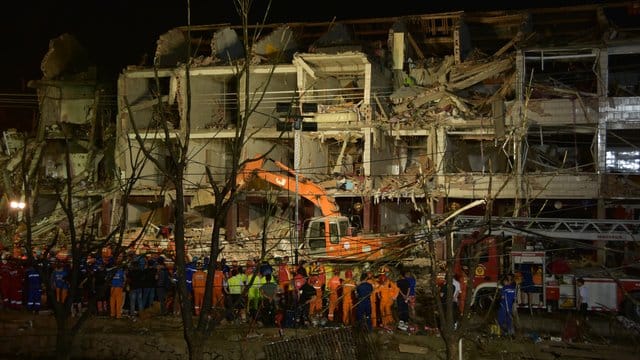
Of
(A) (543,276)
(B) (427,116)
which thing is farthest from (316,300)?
(B) (427,116)

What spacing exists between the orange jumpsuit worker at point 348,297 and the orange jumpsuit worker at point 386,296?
2.63ft

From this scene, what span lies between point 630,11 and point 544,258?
20282 millimetres

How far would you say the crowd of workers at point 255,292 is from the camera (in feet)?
56.9

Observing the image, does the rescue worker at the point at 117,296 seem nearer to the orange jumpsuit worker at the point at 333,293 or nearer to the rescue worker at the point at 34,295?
the rescue worker at the point at 34,295

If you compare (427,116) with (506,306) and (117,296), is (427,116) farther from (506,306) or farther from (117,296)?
(117,296)

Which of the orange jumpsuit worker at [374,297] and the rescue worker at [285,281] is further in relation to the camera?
the rescue worker at [285,281]

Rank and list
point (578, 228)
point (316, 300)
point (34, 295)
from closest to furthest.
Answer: point (578, 228)
point (316, 300)
point (34, 295)

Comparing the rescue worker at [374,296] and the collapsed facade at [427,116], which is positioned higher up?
the collapsed facade at [427,116]

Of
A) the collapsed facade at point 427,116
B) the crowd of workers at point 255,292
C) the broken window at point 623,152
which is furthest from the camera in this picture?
the broken window at point 623,152

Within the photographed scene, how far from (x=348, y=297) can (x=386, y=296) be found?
1076mm

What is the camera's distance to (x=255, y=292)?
18.1m

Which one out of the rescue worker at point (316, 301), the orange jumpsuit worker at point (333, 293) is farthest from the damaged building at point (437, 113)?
the orange jumpsuit worker at point (333, 293)

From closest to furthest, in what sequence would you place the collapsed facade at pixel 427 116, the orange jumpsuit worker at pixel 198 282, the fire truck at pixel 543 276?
the fire truck at pixel 543 276, the orange jumpsuit worker at pixel 198 282, the collapsed facade at pixel 427 116

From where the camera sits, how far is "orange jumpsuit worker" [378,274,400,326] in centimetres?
1720
